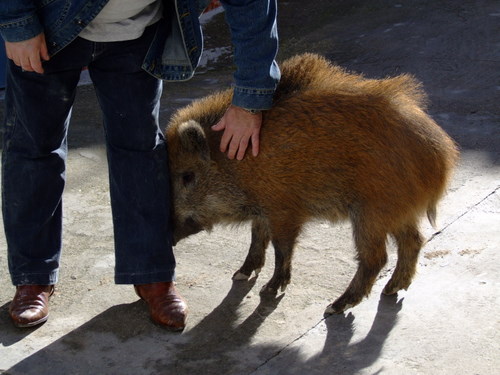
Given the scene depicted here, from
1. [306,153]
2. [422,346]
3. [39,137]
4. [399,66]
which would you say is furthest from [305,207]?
[399,66]

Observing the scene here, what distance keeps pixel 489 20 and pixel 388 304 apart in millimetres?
5150

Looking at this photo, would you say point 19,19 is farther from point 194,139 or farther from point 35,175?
point 194,139

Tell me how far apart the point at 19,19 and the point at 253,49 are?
0.94 m

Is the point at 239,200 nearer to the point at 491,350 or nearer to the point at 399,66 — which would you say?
the point at 491,350

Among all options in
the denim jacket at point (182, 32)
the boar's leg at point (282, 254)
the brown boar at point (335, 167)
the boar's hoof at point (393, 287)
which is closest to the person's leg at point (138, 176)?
the denim jacket at point (182, 32)

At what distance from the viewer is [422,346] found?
3.27 m

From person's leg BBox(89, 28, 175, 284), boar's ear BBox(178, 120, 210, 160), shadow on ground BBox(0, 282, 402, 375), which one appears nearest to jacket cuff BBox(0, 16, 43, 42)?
person's leg BBox(89, 28, 175, 284)

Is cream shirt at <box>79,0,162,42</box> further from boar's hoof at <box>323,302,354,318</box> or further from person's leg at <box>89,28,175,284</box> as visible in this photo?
boar's hoof at <box>323,302,354,318</box>

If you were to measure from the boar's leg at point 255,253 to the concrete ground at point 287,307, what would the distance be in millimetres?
58

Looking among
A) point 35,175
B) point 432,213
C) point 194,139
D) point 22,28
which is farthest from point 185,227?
point 22,28

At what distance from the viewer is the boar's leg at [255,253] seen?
13.1ft

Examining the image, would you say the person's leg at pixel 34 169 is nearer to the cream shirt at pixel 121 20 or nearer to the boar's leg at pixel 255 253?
the cream shirt at pixel 121 20

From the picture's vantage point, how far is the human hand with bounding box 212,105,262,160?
138 inches

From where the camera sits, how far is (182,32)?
132 inches
